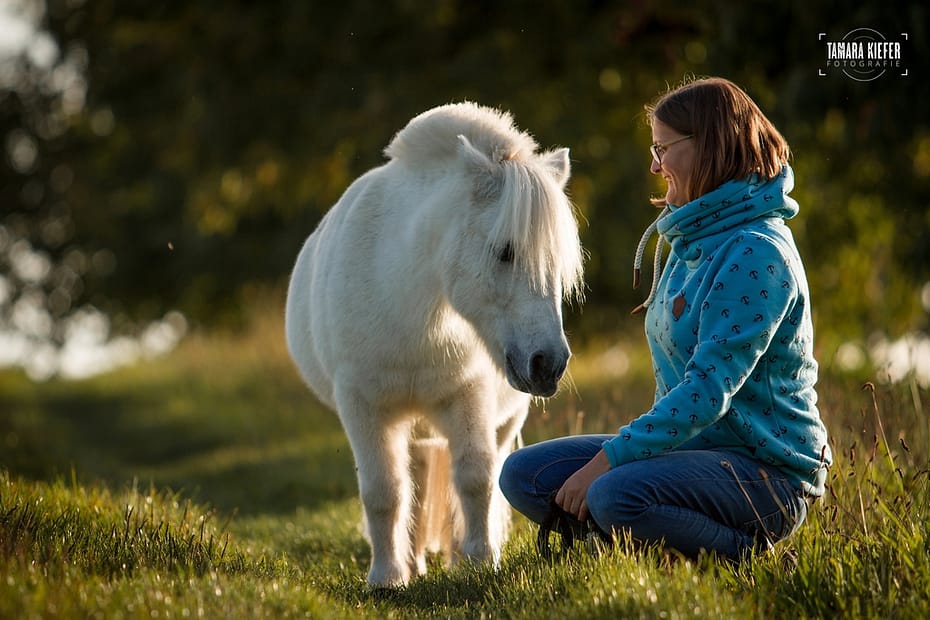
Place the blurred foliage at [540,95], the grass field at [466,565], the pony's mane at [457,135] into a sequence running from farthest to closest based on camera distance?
the blurred foliage at [540,95]
the pony's mane at [457,135]
the grass field at [466,565]

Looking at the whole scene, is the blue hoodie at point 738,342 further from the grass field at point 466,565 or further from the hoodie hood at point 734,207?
the grass field at point 466,565

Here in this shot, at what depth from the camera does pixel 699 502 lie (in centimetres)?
388

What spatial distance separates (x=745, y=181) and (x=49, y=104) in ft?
62.1

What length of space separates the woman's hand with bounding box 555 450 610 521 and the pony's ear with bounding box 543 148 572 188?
1.40m

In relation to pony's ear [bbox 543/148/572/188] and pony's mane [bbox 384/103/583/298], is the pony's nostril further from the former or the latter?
pony's ear [bbox 543/148/572/188]

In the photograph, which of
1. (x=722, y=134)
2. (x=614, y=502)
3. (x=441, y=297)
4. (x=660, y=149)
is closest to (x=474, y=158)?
(x=441, y=297)

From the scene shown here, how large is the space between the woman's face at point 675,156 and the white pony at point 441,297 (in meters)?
0.58

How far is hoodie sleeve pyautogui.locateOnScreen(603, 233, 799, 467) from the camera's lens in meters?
3.65

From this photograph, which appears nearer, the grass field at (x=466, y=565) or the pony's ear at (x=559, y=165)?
the grass field at (x=466, y=565)

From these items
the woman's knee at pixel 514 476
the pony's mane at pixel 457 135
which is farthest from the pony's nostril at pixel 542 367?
the pony's mane at pixel 457 135

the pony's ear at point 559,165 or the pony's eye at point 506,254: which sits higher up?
the pony's ear at point 559,165

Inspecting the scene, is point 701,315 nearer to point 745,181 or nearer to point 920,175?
point 745,181

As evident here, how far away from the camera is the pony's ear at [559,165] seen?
16.1 feet
